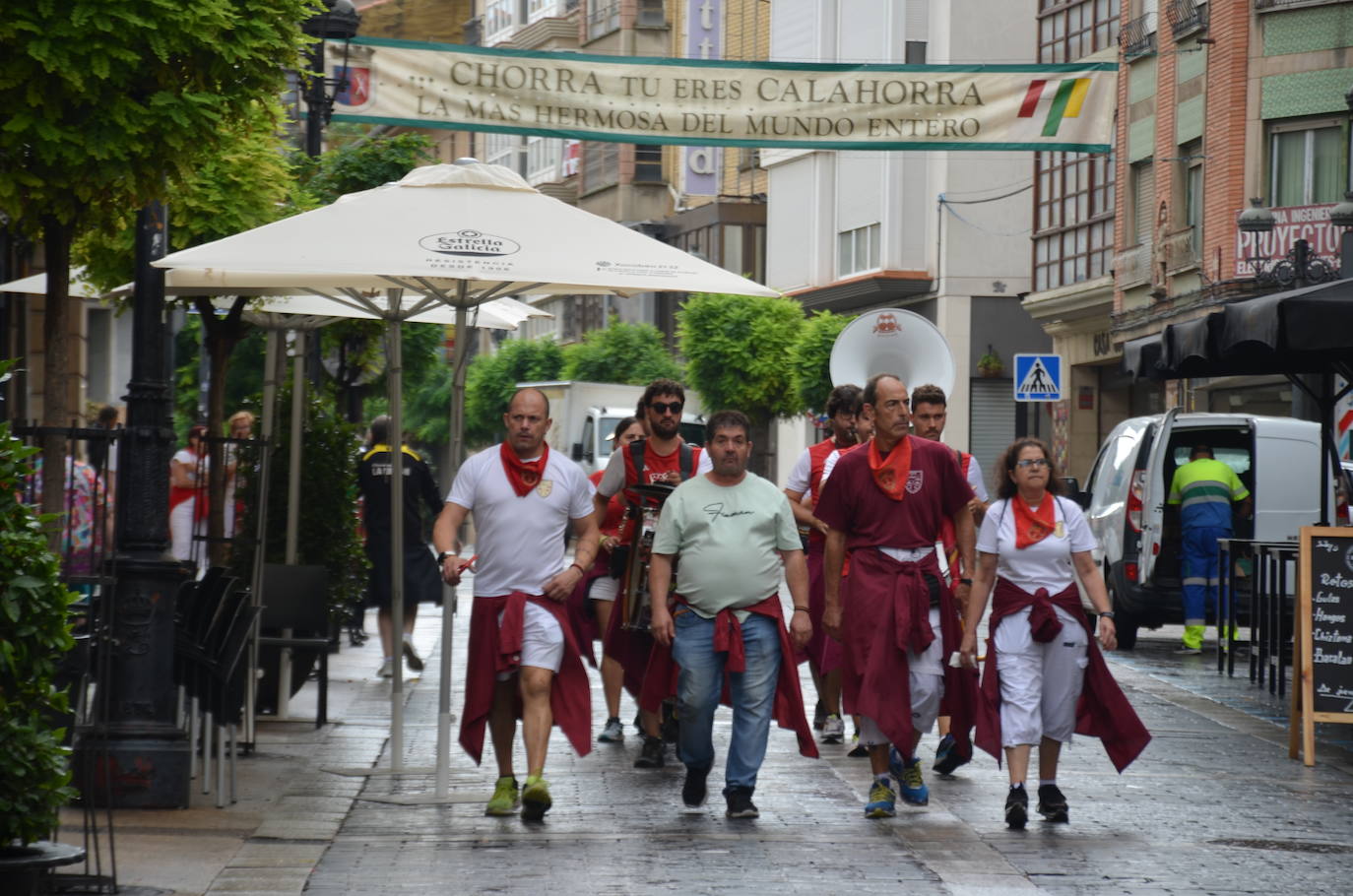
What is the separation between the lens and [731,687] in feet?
30.5

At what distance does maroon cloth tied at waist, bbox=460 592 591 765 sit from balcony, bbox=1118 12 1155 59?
2848 centimetres

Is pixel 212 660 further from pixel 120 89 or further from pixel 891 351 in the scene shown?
pixel 891 351

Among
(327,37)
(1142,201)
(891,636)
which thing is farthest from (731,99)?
(1142,201)

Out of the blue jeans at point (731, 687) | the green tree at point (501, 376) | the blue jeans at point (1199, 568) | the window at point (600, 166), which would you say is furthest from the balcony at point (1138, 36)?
the green tree at point (501, 376)

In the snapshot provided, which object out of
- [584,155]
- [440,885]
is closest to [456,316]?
[440,885]

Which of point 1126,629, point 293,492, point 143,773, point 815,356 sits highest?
point 815,356

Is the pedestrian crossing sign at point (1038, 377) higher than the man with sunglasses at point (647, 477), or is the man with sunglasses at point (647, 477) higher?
the pedestrian crossing sign at point (1038, 377)

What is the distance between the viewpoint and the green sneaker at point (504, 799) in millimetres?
9203

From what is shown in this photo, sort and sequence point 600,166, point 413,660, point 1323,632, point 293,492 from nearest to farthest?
1. point 1323,632
2. point 293,492
3. point 413,660
4. point 600,166

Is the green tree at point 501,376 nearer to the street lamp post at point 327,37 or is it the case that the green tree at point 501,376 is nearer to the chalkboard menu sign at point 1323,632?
the street lamp post at point 327,37

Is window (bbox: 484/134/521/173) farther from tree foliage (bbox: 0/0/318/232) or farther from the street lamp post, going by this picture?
tree foliage (bbox: 0/0/318/232)

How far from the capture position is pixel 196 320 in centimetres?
2731

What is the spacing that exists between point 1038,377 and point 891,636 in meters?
20.1

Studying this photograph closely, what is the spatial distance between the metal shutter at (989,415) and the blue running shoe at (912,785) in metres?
38.3
